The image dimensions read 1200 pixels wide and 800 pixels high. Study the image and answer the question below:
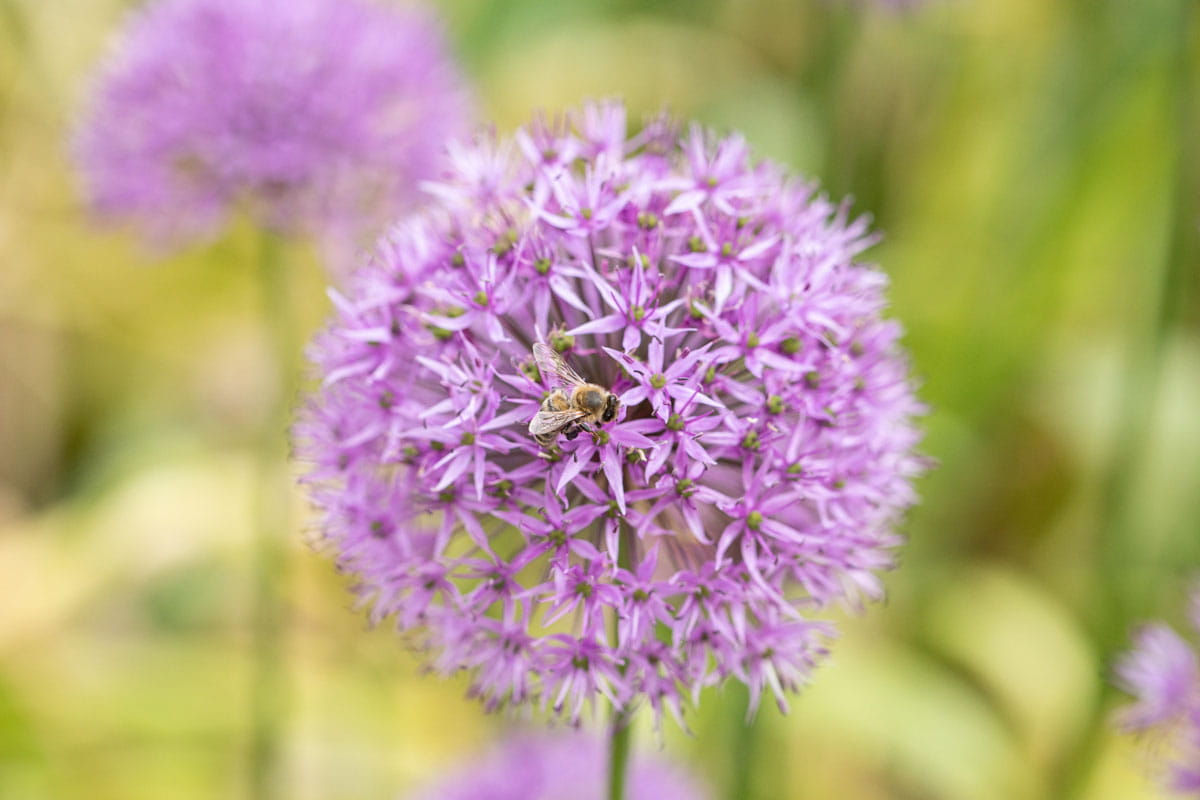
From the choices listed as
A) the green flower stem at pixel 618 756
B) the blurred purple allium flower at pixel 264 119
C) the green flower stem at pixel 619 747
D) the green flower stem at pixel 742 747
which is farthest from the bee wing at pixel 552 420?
the blurred purple allium flower at pixel 264 119

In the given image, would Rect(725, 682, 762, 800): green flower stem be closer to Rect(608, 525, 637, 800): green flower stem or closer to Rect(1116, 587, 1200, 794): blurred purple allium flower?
Rect(608, 525, 637, 800): green flower stem

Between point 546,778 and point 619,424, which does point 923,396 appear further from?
point 619,424

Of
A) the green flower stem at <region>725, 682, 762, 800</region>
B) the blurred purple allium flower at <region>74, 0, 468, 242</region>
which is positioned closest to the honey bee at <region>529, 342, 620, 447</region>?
the green flower stem at <region>725, 682, 762, 800</region>


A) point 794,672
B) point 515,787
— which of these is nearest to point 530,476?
point 794,672

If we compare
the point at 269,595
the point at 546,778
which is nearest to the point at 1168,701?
the point at 546,778

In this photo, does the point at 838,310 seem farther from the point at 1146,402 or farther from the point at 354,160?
the point at 354,160

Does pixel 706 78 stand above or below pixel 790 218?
above
